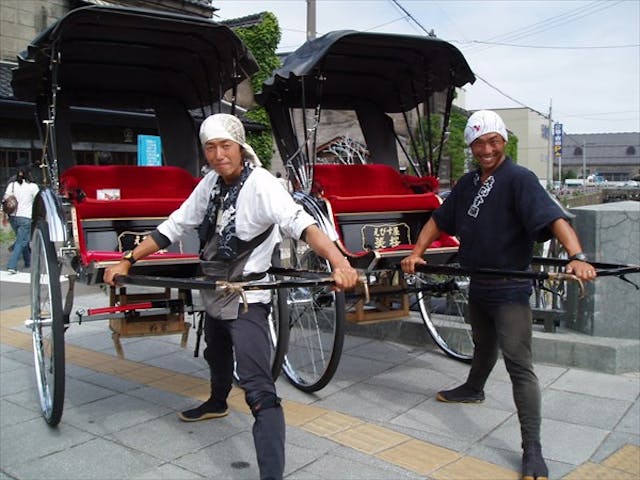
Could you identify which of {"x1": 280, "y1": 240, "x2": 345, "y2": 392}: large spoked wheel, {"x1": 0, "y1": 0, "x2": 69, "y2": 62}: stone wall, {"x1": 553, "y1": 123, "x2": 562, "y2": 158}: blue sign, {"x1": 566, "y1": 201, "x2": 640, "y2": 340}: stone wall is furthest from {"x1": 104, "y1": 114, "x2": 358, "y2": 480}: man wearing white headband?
{"x1": 553, "y1": 123, "x2": 562, "y2": 158}: blue sign

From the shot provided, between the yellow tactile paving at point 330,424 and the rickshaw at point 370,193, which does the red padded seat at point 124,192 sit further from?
the yellow tactile paving at point 330,424

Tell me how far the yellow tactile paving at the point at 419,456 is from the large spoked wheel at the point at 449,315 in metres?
1.30

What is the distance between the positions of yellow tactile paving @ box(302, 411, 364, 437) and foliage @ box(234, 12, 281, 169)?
526 inches

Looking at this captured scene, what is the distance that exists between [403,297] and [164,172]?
199 cm

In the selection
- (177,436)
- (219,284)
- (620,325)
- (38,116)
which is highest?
(38,116)

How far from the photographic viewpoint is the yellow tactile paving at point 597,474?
3.03 metres

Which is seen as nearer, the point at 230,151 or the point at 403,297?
the point at 230,151

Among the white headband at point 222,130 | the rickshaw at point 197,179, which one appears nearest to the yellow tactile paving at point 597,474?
the rickshaw at point 197,179

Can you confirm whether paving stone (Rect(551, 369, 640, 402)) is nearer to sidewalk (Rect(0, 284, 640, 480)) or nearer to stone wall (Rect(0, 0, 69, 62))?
sidewalk (Rect(0, 284, 640, 480))

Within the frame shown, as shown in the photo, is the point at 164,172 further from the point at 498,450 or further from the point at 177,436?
the point at 498,450

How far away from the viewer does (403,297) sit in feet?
15.0

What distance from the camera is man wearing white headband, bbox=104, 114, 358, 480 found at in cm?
268

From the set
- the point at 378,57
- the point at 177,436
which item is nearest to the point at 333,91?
the point at 378,57

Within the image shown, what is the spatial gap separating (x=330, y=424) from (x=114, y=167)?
2380mm
